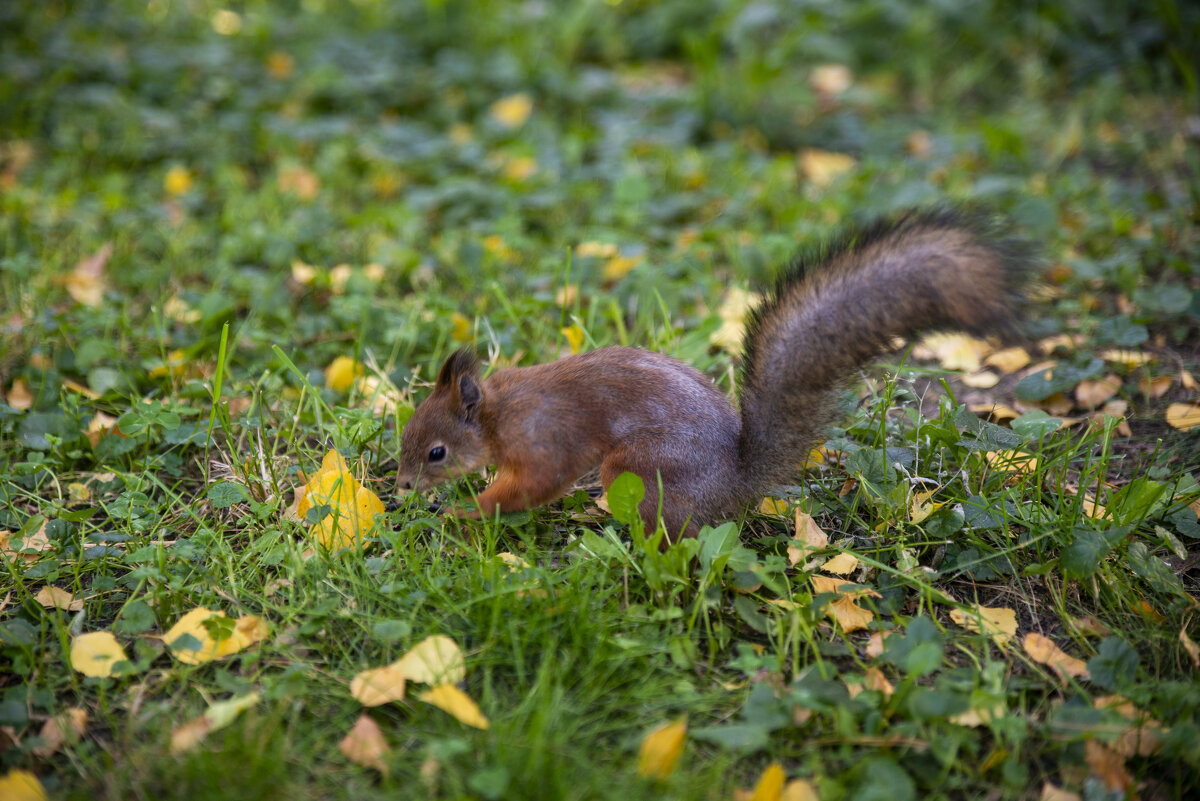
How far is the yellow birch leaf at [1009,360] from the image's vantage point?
3.05m

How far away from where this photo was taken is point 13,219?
4008 millimetres

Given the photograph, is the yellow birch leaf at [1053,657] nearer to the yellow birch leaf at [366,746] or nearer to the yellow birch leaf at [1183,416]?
the yellow birch leaf at [1183,416]

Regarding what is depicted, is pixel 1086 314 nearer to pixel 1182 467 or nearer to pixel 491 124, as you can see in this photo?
pixel 1182 467

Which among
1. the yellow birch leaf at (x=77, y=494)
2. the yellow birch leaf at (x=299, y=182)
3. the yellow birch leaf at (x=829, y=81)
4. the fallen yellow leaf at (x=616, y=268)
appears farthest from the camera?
the yellow birch leaf at (x=829, y=81)

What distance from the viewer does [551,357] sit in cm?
301

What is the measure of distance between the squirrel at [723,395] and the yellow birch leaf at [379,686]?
52cm

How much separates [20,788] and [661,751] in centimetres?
114

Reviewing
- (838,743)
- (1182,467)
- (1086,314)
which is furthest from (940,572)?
(1086,314)

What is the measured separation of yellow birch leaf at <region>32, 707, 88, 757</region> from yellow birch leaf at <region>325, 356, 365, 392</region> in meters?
1.30

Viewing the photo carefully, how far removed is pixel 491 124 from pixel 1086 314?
10.8 feet

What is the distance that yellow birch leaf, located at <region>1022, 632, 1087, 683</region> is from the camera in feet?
6.14

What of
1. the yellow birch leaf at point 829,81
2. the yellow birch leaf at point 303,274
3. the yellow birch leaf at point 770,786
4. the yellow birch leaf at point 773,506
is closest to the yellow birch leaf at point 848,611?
the yellow birch leaf at point 773,506

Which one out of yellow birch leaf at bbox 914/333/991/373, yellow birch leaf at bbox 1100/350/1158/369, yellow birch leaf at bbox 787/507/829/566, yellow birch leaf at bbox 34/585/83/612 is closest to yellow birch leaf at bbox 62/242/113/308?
yellow birch leaf at bbox 34/585/83/612

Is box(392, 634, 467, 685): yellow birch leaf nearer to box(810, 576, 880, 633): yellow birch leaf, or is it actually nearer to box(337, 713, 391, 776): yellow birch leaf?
box(337, 713, 391, 776): yellow birch leaf
